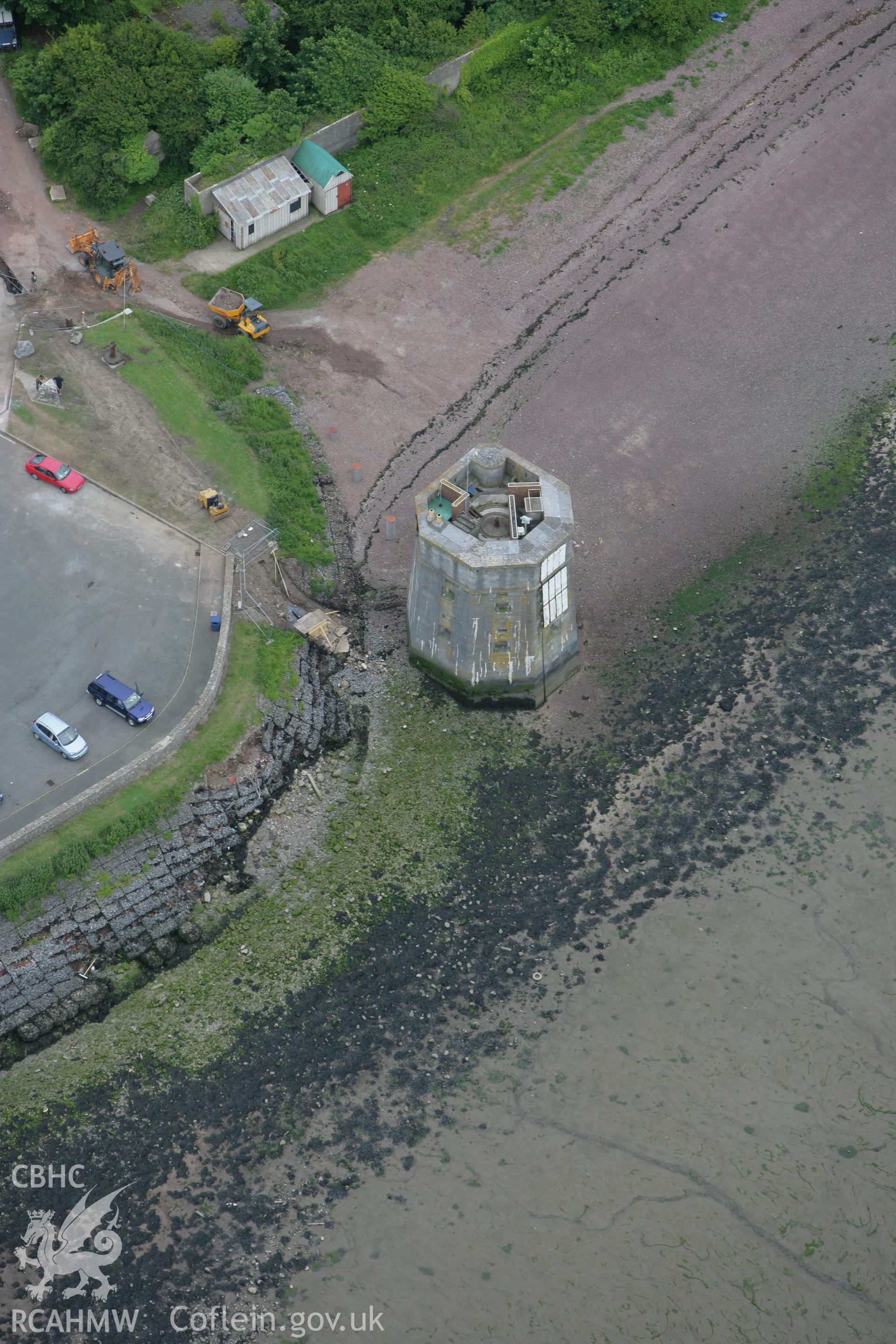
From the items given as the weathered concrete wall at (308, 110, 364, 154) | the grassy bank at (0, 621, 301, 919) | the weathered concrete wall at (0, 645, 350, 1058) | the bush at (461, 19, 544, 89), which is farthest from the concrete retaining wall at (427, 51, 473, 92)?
the weathered concrete wall at (0, 645, 350, 1058)

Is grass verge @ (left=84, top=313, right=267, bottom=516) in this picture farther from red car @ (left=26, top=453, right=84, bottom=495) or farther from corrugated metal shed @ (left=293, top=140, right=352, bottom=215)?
corrugated metal shed @ (left=293, top=140, right=352, bottom=215)

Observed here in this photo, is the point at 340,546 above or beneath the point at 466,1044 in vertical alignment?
above

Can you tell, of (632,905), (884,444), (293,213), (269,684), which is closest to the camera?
(632,905)

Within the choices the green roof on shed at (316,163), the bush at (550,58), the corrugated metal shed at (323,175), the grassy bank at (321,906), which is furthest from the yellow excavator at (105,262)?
the bush at (550,58)

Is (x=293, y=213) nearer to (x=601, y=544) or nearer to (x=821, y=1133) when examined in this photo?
(x=601, y=544)

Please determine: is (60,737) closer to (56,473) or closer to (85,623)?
(85,623)

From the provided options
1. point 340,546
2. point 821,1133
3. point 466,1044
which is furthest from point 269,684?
point 821,1133
